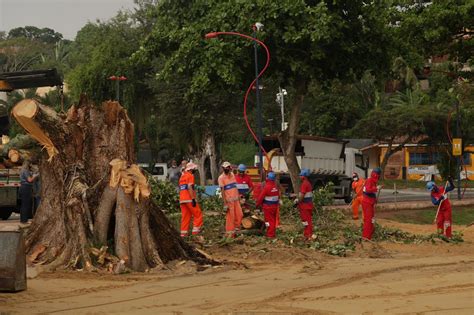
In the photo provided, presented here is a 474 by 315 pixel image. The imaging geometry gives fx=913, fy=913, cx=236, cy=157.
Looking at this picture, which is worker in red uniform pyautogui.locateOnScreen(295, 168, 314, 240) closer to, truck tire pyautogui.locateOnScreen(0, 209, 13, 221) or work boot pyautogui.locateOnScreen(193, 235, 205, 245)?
work boot pyautogui.locateOnScreen(193, 235, 205, 245)

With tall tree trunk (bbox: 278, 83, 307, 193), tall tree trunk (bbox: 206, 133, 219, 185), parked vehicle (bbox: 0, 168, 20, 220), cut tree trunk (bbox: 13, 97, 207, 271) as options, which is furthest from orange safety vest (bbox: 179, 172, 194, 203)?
tall tree trunk (bbox: 206, 133, 219, 185)

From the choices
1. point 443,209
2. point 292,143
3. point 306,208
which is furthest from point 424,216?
point 306,208

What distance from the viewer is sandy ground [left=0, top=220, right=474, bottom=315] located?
1130 cm

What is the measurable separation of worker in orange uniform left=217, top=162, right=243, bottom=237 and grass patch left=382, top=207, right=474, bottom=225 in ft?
40.4

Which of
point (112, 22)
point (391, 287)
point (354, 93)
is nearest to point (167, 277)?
point (391, 287)

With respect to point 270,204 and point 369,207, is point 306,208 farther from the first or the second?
point 369,207

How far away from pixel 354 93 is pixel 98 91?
92.6 ft

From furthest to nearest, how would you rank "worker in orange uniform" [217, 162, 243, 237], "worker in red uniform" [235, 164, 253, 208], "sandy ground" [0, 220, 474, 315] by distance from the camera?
"worker in red uniform" [235, 164, 253, 208]
"worker in orange uniform" [217, 162, 243, 237]
"sandy ground" [0, 220, 474, 315]

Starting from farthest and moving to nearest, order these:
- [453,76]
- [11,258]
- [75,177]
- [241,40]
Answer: [453,76]
[241,40]
[75,177]
[11,258]

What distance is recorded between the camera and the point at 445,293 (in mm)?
Answer: 12547

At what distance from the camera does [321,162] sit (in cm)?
4056

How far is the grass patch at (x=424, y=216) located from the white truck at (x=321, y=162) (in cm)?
577

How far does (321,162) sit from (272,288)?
27.5 meters

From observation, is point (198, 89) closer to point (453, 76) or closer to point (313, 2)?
point (313, 2)
